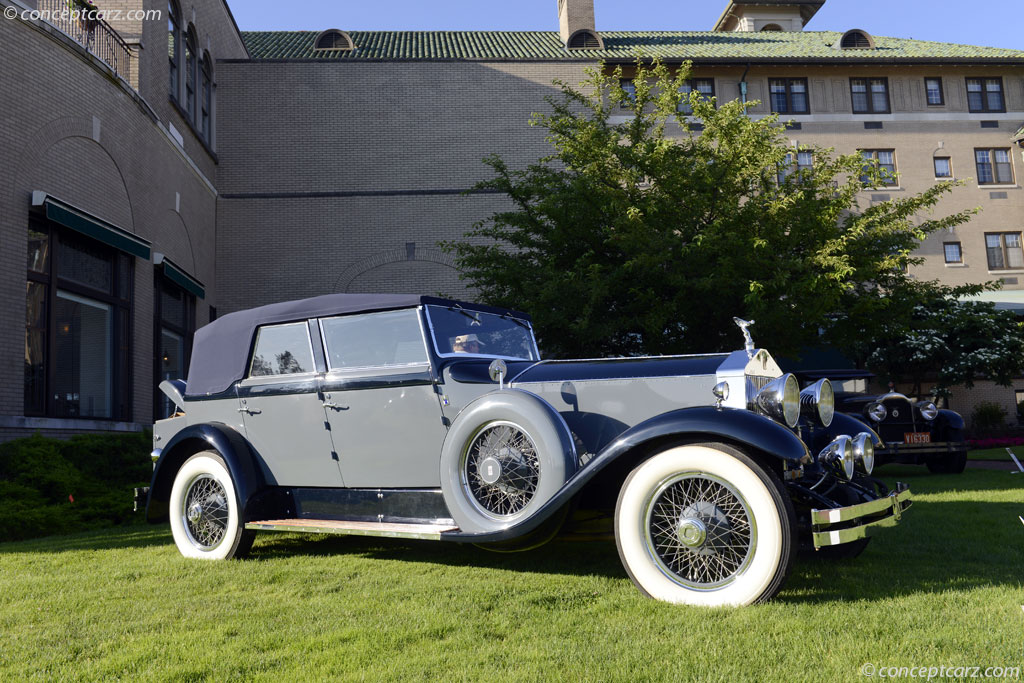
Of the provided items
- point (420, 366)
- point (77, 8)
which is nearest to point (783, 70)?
point (77, 8)

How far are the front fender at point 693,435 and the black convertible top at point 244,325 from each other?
1.81 meters

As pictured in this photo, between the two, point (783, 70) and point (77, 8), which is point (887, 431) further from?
point (783, 70)

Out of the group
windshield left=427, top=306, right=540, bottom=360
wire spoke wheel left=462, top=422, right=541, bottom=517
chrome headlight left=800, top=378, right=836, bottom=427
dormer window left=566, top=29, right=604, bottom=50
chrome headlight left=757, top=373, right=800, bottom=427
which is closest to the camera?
chrome headlight left=757, top=373, right=800, bottom=427

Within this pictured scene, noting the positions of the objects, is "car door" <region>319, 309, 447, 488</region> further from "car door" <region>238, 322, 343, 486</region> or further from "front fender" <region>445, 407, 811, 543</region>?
"front fender" <region>445, 407, 811, 543</region>

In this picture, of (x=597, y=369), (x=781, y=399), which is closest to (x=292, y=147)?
(x=597, y=369)

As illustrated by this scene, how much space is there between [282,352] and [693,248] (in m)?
7.31

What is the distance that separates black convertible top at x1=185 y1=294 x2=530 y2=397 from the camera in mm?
5297

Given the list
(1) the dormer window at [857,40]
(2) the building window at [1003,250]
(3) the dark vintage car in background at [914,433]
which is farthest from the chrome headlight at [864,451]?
(1) the dormer window at [857,40]

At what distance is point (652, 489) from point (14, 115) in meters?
10.4

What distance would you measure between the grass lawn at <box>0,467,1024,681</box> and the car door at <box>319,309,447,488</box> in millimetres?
673

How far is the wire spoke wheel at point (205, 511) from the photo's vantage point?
18.2ft

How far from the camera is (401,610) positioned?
3.83 metres

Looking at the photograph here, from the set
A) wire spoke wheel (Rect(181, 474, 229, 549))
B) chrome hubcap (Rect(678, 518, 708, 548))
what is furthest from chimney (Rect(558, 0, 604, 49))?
chrome hubcap (Rect(678, 518, 708, 548))

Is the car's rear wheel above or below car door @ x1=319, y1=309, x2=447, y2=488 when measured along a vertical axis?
below
